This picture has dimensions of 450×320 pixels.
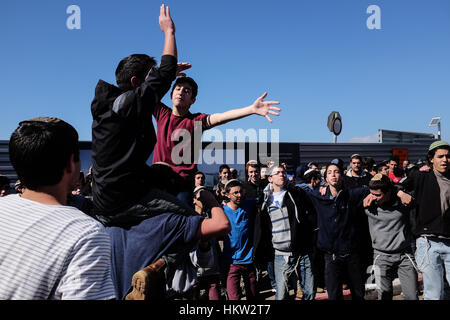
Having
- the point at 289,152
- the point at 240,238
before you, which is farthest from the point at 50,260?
the point at 289,152

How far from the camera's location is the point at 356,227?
525 cm

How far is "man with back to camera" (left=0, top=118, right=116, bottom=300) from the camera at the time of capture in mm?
1167

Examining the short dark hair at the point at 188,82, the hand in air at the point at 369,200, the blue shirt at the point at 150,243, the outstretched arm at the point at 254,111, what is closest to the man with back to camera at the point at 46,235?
the blue shirt at the point at 150,243

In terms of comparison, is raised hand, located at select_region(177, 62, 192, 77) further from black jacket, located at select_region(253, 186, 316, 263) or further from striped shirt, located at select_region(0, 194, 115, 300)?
black jacket, located at select_region(253, 186, 316, 263)

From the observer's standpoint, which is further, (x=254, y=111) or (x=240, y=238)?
(x=240, y=238)

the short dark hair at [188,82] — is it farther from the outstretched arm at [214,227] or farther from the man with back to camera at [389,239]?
the man with back to camera at [389,239]

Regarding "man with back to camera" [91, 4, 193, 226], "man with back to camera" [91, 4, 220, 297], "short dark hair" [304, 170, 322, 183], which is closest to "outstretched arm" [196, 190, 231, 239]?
"man with back to camera" [91, 4, 220, 297]

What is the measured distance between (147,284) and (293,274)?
3.89 m

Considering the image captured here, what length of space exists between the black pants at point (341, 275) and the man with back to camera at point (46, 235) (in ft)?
14.7

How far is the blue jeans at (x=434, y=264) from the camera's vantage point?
14.1 ft

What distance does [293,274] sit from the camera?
5258 millimetres

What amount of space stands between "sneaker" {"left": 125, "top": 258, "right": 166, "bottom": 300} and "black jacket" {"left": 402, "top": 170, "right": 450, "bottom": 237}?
3.93 m

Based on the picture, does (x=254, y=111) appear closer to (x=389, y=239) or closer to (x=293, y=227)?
(x=293, y=227)
